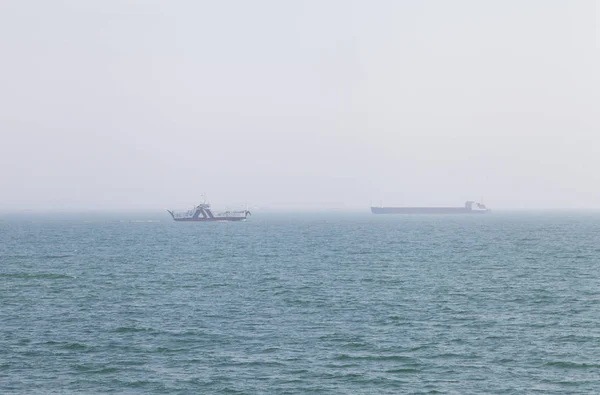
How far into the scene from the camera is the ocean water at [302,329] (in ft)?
128

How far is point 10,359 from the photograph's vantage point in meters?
43.8

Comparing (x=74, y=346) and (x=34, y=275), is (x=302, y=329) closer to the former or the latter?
(x=74, y=346)

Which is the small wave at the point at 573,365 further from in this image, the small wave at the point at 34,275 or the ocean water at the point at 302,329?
the small wave at the point at 34,275

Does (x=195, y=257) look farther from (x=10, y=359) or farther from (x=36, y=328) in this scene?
(x=10, y=359)

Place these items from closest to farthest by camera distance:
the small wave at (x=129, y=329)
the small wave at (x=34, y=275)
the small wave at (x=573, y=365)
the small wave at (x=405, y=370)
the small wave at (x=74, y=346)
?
the small wave at (x=405, y=370) < the small wave at (x=573, y=365) < the small wave at (x=74, y=346) < the small wave at (x=129, y=329) < the small wave at (x=34, y=275)

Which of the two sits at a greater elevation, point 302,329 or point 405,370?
point 302,329

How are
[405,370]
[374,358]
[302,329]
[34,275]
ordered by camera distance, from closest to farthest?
[405,370] < [374,358] < [302,329] < [34,275]

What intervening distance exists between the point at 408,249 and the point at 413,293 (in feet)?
227

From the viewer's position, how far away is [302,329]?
174ft

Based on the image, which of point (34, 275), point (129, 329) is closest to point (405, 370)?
point (129, 329)

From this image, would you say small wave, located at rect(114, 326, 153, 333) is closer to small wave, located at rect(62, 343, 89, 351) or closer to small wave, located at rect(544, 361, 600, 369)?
small wave, located at rect(62, 343, 89, 351)

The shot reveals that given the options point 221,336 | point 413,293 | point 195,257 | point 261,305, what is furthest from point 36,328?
point 195,257

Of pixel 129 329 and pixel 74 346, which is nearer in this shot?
pixel 74 346

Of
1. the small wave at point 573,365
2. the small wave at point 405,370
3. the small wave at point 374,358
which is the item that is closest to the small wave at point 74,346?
the small wave at point 374,358
